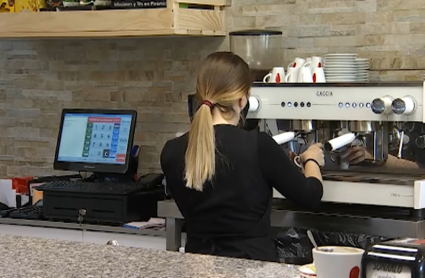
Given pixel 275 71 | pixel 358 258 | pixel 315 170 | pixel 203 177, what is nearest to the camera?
pixel 358 258

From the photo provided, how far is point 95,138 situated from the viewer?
310 cm

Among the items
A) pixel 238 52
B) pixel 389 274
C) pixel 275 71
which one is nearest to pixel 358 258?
pixel 389 274

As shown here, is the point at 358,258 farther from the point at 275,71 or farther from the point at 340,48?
the point at 340,48

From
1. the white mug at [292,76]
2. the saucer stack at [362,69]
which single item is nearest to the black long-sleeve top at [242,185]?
the white mug at [292,76]

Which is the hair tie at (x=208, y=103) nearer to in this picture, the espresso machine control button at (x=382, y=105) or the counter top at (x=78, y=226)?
the espresso machine control button at (x=382, y=105)

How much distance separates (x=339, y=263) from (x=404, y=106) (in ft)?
3.48

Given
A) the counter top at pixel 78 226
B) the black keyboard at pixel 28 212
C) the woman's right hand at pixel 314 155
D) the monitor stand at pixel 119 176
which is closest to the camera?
the woman's right hand at pixel 314 155

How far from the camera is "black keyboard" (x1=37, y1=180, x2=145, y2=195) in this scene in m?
2.81

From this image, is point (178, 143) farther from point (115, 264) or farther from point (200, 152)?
point (115, 264)

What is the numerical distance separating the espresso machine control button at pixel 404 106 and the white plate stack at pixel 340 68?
15.1 inches

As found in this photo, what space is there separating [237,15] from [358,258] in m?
1.99

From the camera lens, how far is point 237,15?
3.04m

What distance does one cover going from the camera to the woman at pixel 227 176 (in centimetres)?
198

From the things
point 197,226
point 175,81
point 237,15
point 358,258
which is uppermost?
point 237,15
